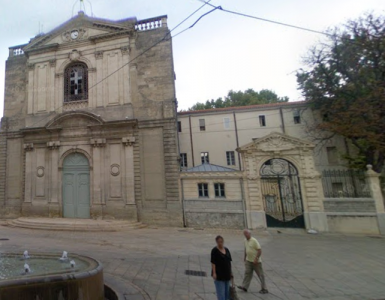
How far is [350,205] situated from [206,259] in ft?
29.6

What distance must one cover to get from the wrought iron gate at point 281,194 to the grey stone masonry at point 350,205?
4.86 ft

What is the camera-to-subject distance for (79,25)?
18.4m

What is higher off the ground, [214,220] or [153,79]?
[153,79]

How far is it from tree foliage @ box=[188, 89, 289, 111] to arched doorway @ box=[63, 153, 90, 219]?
24484 millimetres

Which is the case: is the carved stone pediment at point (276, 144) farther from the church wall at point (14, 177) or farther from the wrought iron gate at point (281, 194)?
the church wall at point (14, 177)

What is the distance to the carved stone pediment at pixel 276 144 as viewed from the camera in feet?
44.3

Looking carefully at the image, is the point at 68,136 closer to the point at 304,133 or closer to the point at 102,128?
the point at 102,128

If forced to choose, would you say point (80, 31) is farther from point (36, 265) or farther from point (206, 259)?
point (206, 259)

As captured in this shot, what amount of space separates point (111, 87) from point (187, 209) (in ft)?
33.7

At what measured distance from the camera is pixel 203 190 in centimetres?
1454

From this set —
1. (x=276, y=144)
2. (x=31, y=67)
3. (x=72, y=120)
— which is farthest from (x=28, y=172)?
(x=276, y=144)

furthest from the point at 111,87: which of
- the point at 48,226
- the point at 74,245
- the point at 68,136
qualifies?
the point at 74,245

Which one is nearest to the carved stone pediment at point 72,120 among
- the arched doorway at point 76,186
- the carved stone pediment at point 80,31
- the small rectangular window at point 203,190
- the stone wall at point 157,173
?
the arched doorway at point 76,186

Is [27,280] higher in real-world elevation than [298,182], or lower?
lower
